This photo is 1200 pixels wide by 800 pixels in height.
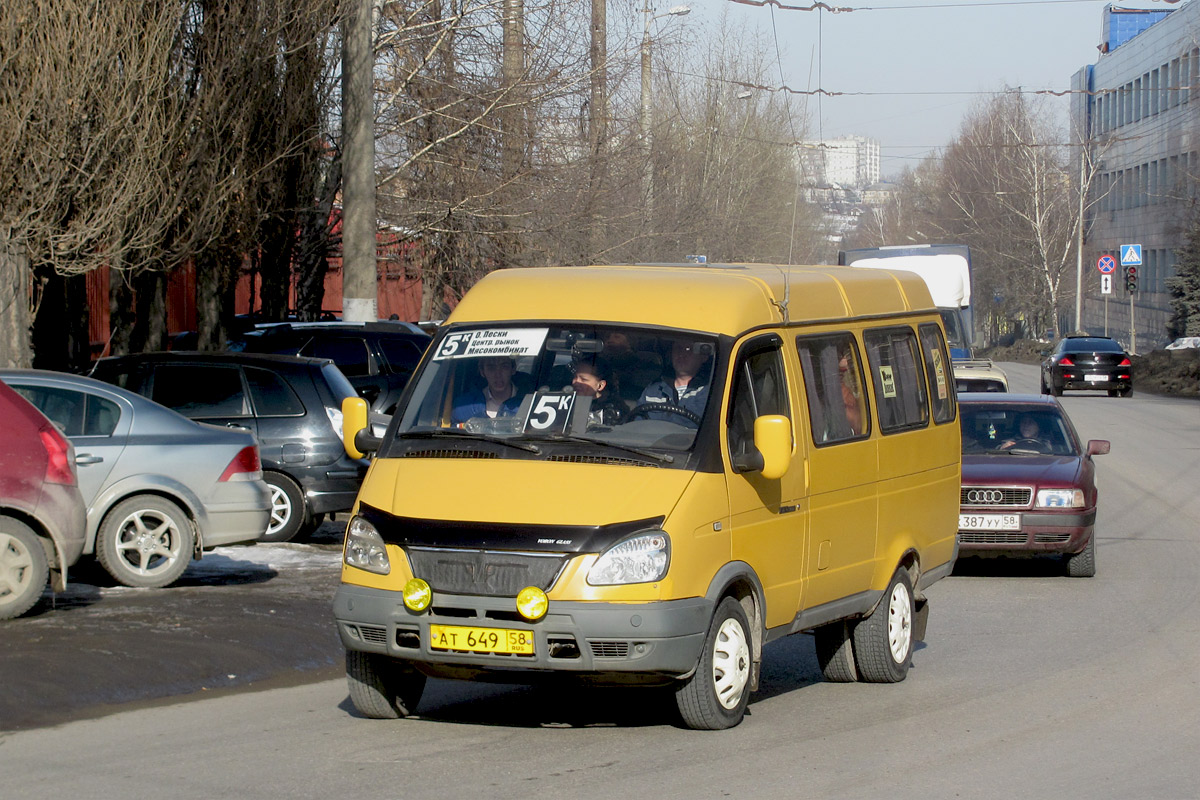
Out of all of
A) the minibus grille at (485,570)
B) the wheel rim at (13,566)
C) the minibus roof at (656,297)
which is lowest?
the wheel rim at (13,566)

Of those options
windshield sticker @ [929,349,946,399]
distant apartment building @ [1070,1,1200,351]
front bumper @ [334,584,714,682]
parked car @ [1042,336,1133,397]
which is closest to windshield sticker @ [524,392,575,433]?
front bumper @ [334,584,714,682]

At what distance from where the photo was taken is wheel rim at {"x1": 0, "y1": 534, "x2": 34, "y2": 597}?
932cm

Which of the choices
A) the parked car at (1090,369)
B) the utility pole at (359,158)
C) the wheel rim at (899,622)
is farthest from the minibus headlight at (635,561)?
the parked car at (1090,369)

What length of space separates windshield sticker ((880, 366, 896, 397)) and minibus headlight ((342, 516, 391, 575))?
336 cm

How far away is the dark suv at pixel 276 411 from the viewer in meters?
13.8

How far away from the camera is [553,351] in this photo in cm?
751

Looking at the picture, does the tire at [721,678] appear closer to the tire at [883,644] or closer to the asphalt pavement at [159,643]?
the tire at [883,644]

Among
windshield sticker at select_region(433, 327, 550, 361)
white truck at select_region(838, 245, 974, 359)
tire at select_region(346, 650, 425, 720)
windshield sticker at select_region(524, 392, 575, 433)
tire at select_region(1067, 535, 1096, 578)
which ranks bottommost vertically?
tire at select_region(1067, 535, 1096, 578)

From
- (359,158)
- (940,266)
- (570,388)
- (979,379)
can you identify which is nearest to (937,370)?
(570,388)

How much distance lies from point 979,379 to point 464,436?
15.3 metres

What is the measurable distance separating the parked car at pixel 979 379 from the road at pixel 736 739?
37.2 ft

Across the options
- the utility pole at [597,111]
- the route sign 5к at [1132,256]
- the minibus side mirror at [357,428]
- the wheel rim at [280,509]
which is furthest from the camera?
the route sign 5к at [1132,256]

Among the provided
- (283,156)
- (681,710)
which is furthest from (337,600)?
(283,156)

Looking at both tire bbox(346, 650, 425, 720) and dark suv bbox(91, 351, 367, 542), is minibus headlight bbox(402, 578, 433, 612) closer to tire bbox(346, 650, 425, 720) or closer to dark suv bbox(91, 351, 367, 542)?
tire bbox(346, 650, 425, 720)
